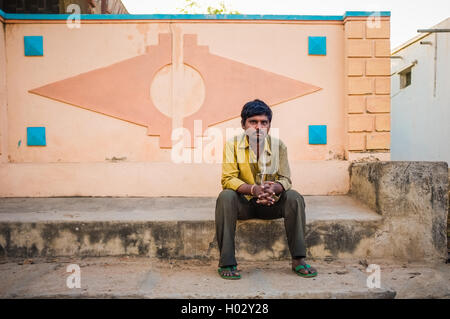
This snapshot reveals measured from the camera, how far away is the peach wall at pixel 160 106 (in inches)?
157

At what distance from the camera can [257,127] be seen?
2.93m

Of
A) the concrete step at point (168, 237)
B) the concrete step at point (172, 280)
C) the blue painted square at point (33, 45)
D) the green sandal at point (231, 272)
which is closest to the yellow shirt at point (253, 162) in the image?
the concrete step at point (168, 237)

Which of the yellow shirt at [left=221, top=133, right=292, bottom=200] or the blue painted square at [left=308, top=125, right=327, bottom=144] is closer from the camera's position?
the yellow shirt at [left=221, top=133, right=292, bottom=200]

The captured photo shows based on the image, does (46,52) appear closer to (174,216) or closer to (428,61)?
(174,216)

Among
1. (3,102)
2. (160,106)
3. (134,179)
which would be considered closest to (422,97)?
(160,106)

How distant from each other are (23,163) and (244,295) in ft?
10.7

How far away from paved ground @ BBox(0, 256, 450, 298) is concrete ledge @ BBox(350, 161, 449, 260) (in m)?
0.16

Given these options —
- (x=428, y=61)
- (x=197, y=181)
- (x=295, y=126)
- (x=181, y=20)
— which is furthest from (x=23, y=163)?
(x=428, y=61)

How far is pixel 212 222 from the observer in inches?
116

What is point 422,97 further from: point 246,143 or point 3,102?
point 3,102

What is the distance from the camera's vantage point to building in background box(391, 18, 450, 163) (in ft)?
32.6

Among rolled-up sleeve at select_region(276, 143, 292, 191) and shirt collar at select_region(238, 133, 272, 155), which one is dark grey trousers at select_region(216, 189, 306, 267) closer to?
rolled-up sleeve at select_region(276, 143, 292, 191)

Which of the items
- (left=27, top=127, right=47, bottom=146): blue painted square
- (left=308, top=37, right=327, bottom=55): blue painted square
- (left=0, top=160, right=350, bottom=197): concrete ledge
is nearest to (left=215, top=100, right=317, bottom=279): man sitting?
(left=0, top=160, right=350, bottom=197): concrete ledge

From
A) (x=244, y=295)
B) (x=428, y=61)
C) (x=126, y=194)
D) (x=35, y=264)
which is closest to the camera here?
(x=244, y=295)
